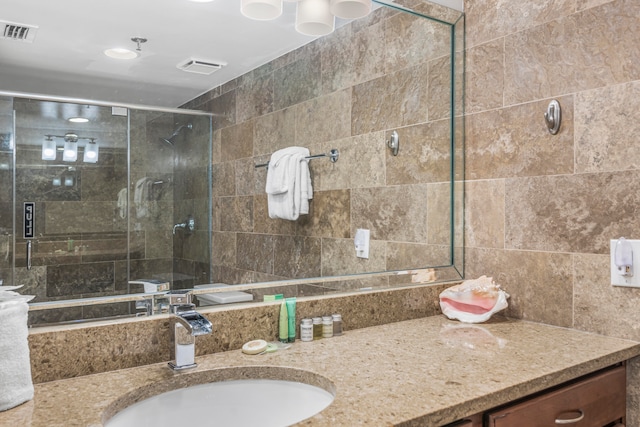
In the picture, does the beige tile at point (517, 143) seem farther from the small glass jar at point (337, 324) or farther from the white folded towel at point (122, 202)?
the white folded towel at point (122, 202)

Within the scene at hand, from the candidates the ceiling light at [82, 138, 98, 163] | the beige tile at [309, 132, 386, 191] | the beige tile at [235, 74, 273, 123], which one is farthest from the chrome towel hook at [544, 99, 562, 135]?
the ceiling light at [82, 138, 98, 163]

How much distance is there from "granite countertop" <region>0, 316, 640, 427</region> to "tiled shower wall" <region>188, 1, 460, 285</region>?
0.28 meters

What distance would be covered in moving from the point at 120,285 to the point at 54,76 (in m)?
0.49

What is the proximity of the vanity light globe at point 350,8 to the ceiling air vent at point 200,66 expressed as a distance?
453mm

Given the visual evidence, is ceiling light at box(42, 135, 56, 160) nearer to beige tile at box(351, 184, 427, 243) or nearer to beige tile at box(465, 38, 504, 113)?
beige tile at box(351, 184, 427, 243)

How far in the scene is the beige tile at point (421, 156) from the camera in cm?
181

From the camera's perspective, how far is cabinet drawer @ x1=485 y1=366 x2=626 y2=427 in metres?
1.12

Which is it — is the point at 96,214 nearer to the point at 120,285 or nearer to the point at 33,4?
the point at 120,285

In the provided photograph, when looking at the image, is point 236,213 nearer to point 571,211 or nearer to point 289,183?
point 289,183

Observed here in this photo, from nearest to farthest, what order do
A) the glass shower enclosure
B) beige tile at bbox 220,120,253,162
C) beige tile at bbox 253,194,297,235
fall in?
the glass shower enclosure
beige tile at bbox 220,120,253,162
beige tile at bbox 253,194,297,235

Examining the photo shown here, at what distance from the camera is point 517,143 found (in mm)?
1701

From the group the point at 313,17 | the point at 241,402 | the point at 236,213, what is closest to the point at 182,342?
the point at 241,402

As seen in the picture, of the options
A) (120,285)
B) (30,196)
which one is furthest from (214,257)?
(30,196)

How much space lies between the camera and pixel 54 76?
1.12 metres
